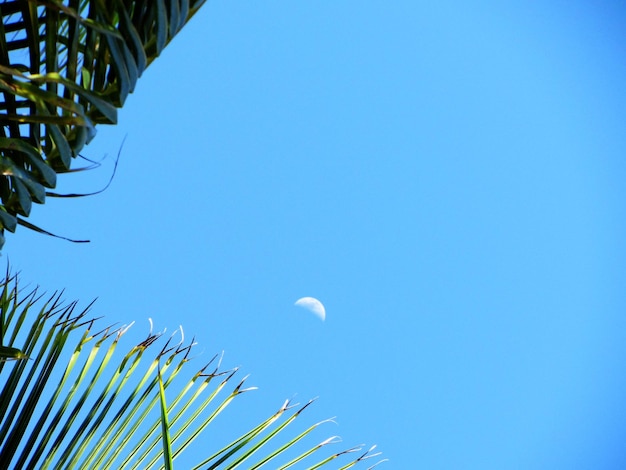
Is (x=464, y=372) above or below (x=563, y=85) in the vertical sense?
below

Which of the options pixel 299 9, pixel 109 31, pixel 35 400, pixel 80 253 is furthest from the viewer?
pixel 299 9

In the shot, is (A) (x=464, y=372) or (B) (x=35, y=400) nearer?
(B) (x=35, y=400)

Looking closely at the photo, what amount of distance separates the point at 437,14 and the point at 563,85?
311 inches

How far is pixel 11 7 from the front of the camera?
1.02 meters

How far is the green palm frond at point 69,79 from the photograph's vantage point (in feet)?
2.77

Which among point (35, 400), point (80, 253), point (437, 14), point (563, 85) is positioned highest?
point (563, 85)

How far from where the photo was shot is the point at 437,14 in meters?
23.3

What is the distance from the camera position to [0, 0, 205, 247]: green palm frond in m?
0.85

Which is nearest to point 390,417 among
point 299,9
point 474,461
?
point 474,461

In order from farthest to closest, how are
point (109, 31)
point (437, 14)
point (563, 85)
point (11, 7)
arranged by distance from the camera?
point (563, 85), point (437, 14), point (11, 7), point (109, 31)

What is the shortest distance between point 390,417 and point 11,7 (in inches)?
706

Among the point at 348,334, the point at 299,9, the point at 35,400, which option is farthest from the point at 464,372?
the point at 35,400

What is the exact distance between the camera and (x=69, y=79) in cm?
94

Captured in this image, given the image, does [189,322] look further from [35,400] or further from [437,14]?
[35,400]
